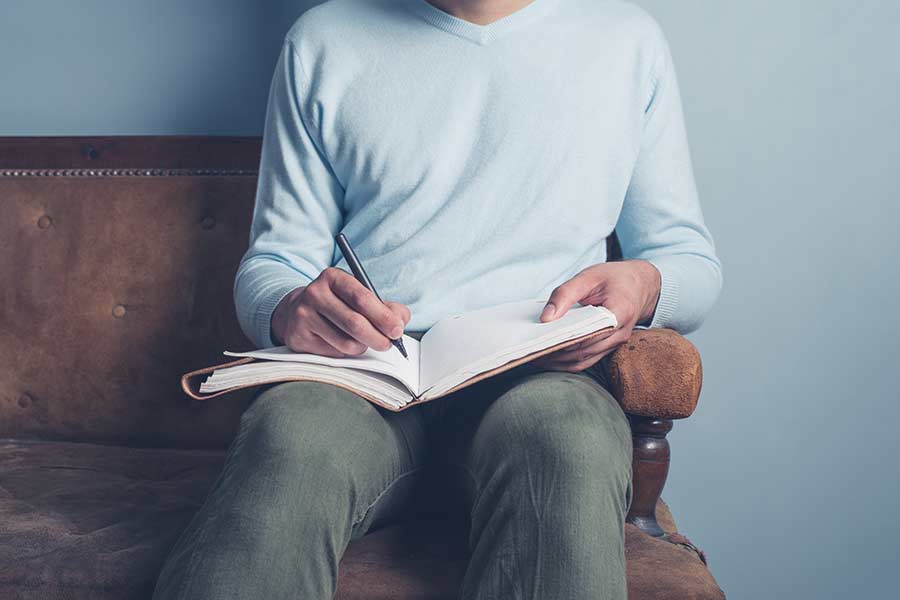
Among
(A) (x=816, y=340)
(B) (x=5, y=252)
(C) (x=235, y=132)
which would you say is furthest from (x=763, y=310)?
(B) (x=5, y=252)

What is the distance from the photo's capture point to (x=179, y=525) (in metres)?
1.08

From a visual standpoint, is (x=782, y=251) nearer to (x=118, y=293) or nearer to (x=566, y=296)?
(x=566, y=296)

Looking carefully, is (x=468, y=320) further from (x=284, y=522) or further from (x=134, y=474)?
(x=134, y=474)

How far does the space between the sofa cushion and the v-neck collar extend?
70 centimetres

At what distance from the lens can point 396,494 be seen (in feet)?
3.21

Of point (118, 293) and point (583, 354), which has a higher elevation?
point (583, 354)

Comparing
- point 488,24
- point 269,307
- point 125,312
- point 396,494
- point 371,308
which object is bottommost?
point 125,312

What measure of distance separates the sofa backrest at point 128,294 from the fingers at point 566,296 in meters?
0.79

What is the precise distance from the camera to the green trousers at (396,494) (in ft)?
2.44

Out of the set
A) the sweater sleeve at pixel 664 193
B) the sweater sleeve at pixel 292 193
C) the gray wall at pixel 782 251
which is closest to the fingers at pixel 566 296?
the sweater sleeve at pixel 664 193

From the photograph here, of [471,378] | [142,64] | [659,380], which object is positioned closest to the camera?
[471,378]

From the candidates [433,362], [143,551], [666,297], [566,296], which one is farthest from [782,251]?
[143,551]

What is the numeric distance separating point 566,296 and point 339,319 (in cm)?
25

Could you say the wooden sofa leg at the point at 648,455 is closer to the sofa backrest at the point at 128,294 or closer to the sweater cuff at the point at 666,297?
the sweater cuff at the point at 666,297
